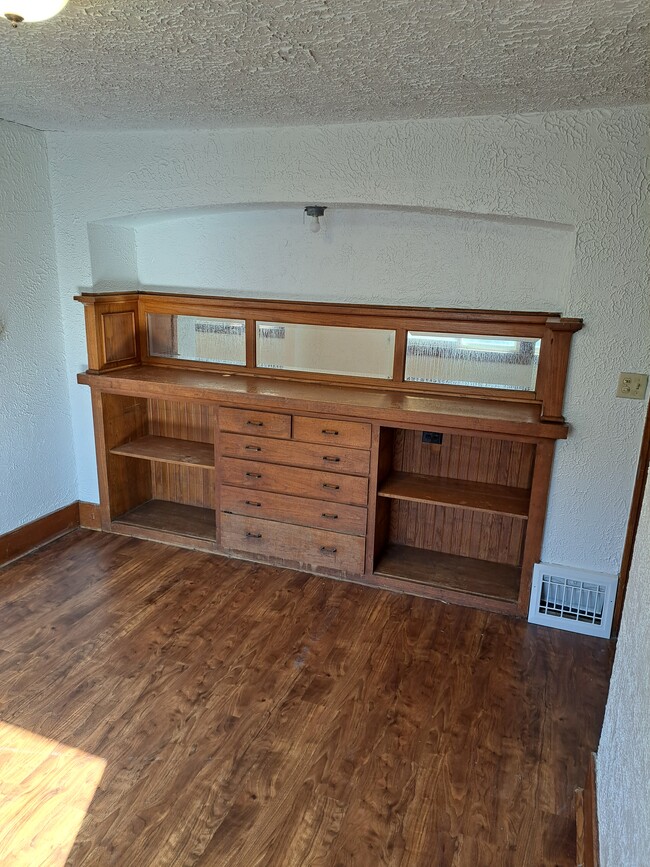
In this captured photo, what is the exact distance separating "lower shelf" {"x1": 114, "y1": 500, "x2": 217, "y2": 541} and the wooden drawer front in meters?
0.44

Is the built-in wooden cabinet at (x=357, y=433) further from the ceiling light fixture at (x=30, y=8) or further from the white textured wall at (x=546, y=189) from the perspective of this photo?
the ceiling light fixture at (x=30, y=8)

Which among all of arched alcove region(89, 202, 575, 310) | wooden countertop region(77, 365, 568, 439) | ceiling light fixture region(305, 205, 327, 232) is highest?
ceiling light fixture region(305, 205, 327, 232)

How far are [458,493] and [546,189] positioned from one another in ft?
4.60

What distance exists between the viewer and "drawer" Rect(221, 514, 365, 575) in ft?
10.2

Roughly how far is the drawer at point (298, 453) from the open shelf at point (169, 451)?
8.7 inches

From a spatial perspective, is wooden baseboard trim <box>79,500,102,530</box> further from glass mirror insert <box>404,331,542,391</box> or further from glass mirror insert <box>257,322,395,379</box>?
glass mirror insert <box>404,331,542,391</box>

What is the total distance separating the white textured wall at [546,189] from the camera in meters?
2.46

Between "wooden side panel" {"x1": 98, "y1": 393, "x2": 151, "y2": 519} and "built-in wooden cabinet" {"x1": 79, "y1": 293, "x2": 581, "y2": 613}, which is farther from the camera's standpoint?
"wooden side panel" {"x1": 98, "y1": 393, "x2": 151, "y2": 519}

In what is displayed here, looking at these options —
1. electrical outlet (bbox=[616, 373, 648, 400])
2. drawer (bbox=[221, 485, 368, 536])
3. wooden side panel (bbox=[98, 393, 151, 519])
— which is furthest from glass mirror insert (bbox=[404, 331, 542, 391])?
wooden side panel (bbox=[98, 393, 151, 519])

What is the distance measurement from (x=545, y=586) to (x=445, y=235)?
5.72 ft

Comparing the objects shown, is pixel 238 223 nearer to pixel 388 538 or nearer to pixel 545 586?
pixel 388 538

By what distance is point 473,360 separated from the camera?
310cm

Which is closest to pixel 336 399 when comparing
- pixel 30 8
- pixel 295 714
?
pixel 295 714

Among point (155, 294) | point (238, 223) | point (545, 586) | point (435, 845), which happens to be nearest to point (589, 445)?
point (545, 586)
